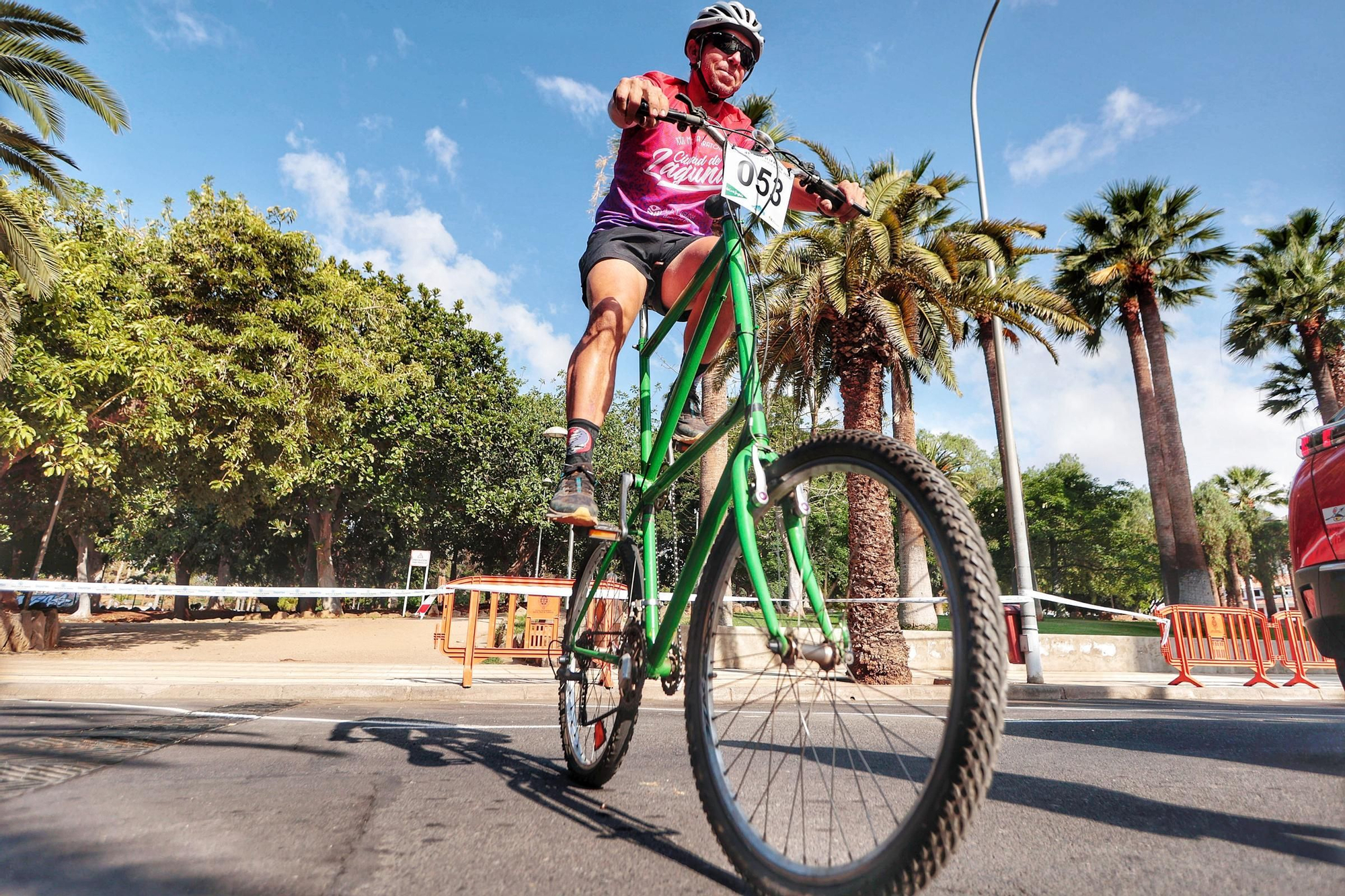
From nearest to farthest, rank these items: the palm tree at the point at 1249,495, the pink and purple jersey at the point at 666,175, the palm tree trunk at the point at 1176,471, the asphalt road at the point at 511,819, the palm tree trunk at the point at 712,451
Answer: the asphalt road at the point at 511,819, the pink and purple jersey at the point at 666,175, the palm tree trunk at the point at 712,451, the palm tree trunk at the point at 1176,471, the palm tree at the point at 1249,495

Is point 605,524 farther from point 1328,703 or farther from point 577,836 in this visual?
point 1328,703

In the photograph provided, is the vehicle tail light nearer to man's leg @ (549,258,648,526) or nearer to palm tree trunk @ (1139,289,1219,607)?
man's leg @ (549,258,648,526)

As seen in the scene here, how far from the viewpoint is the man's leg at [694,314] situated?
8.41 feet

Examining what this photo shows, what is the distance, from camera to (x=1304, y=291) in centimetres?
2188

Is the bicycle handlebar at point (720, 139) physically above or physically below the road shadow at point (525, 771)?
above

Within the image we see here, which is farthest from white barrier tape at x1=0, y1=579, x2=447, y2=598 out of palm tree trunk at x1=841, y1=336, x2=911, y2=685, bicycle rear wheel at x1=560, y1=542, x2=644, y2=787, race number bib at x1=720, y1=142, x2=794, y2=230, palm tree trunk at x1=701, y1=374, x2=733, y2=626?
race number bib at x1=720, y1=142, x2=794, y2=230

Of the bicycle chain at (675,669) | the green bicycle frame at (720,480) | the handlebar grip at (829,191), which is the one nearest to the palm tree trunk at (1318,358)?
the handlebar grip at (829,191)

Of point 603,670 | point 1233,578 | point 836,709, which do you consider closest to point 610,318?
point 603,670

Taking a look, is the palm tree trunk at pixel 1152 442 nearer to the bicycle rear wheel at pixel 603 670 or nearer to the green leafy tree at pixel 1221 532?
the bicycle rear wheel at pixel 603 670

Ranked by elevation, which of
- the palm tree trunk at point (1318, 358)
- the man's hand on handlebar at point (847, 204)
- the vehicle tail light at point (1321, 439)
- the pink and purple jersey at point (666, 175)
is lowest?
the vehicle tail light at point (1321, 439)

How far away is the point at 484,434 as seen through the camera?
3023 centimetres

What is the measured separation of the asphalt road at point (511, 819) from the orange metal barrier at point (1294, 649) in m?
9.33

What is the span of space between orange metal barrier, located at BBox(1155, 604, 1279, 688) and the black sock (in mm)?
10934

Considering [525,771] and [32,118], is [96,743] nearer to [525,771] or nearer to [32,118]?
[525,771]
